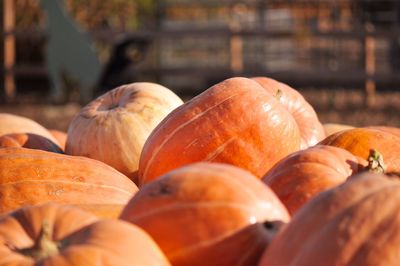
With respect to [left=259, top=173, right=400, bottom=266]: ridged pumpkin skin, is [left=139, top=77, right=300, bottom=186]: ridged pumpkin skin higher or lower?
lower

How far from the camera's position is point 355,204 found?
4.58ft

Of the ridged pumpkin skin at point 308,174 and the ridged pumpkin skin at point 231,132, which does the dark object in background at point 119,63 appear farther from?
the ridged pumpkin skin at point 308,174

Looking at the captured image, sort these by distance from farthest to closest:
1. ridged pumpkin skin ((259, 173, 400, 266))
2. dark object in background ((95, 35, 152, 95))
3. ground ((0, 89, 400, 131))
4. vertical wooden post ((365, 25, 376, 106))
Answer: dark object in background ((95, 35, 152, 95)) < vertical wooden post ((365, 25, 376, 106)) < ground ((0, 89, 400, 131)) < ridged pumpkin skin ((259, 173, 400, 266))

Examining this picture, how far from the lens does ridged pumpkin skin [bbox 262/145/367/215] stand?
1847mm

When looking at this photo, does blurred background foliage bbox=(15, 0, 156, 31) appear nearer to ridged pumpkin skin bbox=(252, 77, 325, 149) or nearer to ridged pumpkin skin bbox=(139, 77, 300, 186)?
ridged pumpkin skin bbox=(252, 77, 325, 149)

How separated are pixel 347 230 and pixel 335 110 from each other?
11776mm

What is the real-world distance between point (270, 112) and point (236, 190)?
0.75 metres

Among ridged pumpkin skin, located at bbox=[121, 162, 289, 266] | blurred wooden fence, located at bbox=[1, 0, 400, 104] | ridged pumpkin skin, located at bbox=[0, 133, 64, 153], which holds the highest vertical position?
ridged pumpkin skin, located at bbox=[121, 162, 289, 266]

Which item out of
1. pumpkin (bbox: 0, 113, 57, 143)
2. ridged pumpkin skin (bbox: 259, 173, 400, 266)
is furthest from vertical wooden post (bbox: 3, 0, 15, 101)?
ridged pumpkin skin (bbox: 259, 173, 400, 266)

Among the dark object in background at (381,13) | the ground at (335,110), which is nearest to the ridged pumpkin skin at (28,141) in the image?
the ground at (335,110)

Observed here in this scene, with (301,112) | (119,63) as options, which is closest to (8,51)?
(119,63)

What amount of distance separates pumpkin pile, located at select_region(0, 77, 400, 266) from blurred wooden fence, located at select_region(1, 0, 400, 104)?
1211cm

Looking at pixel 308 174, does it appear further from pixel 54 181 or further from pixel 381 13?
pixel 381 13

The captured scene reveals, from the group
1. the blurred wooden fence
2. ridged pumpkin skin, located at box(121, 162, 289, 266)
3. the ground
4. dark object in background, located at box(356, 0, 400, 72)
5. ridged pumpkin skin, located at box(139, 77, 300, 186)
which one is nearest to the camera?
ridged pumpkin skin, located at box(121, 162, 289, 266)
